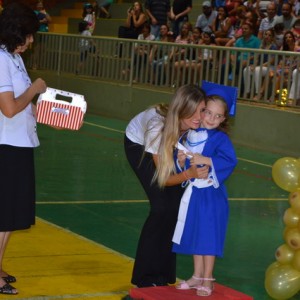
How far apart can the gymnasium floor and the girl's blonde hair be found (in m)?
1.02

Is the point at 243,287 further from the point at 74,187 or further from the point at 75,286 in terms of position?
the point at 74,187

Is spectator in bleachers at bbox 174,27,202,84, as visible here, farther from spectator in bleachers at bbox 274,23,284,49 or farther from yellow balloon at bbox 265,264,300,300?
yellow balloon at bbox 265,264,300,300

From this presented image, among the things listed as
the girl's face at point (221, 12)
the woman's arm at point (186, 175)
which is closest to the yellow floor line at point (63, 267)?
the woman's arm at point (186, 175)

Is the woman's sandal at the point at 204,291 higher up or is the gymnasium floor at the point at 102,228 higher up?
the woman's sandal at the point at 204,291

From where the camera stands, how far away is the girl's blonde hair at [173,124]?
19.0 feet

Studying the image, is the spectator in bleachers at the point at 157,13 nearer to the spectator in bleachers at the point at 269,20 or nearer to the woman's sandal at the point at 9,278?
the spectator in bleachers at the point at 269,20

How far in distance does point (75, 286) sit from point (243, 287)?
51.4 inches

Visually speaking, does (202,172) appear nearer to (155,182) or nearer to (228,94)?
(155,182)

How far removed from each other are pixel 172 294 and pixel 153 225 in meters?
0.48

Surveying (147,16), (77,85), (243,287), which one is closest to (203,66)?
(77,85)

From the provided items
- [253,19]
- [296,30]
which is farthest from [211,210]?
[253,19]

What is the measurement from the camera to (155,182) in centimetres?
598

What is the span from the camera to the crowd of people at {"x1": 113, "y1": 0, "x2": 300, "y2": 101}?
14.9 meters

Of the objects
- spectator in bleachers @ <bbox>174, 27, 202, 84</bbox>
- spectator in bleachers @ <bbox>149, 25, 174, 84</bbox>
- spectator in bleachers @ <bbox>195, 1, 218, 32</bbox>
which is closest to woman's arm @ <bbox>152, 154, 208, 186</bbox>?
spectator in bleachers @ <bbox>174, 27, 202, 84</bbox>
